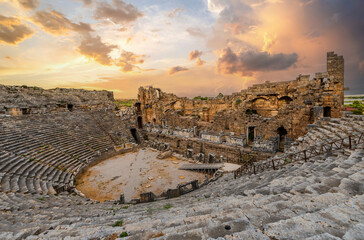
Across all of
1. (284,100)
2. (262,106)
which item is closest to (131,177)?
(262,106)

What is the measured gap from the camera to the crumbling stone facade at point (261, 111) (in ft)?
43.9

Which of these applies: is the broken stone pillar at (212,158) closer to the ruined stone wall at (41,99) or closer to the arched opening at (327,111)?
the arched opening at (327,111)

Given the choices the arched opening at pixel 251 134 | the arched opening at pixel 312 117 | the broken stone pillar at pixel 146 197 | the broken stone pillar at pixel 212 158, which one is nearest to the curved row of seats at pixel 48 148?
the broken stone pillar at pixel 146 197

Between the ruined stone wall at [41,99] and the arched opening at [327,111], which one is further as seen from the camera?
the ruined stone wall at [41,99]

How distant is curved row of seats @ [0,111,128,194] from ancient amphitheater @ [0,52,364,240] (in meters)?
0.08

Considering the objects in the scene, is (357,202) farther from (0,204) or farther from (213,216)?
(0,204)

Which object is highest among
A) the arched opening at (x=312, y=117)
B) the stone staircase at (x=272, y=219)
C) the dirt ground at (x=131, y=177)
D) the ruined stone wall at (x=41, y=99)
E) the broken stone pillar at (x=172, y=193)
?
the ruined stone wall at (x=41, y=99)

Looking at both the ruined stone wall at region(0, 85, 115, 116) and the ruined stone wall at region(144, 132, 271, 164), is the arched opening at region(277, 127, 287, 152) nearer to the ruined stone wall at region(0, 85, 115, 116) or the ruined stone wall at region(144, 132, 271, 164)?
the ruined stone wall at region(144, 132, 271, 164)

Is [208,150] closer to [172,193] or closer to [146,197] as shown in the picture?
[172,193]

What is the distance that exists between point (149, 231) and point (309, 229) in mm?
2583

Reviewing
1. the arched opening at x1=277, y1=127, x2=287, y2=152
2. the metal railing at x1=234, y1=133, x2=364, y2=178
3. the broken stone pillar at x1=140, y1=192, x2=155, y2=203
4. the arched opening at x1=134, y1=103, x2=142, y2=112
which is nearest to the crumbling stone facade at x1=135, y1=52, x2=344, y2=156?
the arched opening at x1=277, y1=127, x2=287, y2=152

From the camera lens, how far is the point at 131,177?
42.3ft

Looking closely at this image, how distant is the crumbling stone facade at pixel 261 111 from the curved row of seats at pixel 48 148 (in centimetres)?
764

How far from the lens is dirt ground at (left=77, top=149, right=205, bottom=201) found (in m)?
11.1
